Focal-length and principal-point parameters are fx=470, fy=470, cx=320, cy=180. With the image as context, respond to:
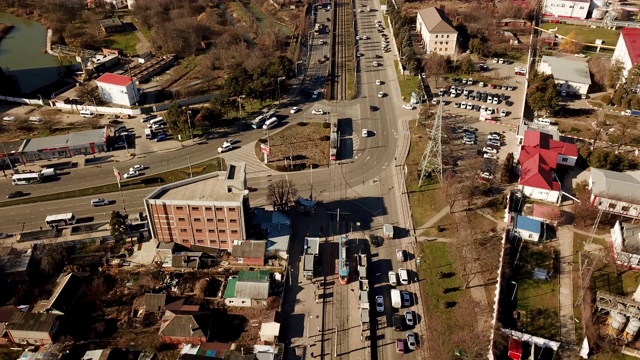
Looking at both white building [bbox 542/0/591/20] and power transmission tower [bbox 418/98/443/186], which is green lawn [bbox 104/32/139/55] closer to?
power transmission tower [bbox 418/98/443/186]

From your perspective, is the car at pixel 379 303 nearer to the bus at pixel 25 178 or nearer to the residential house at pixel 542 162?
the residential house at pixel 542 162

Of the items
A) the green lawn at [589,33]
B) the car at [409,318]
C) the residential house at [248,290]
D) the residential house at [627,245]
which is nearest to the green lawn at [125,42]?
the residential house at [248,290]

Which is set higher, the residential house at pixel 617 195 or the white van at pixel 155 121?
the white van at pixel 155 121

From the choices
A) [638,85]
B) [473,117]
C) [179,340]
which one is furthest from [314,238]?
[638,85]

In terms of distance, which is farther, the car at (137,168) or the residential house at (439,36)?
the residential house at (439,36)

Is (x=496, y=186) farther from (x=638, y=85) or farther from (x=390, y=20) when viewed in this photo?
(x=390, y=20)

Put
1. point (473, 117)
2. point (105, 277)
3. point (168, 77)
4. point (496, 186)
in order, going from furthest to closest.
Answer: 1. point (168, 77)
2. point (473, 117)
3. point (496, 186)
4. point (105, 277)

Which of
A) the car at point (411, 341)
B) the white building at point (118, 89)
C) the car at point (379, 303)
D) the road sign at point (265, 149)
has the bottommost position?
the car at point (411, 341)
